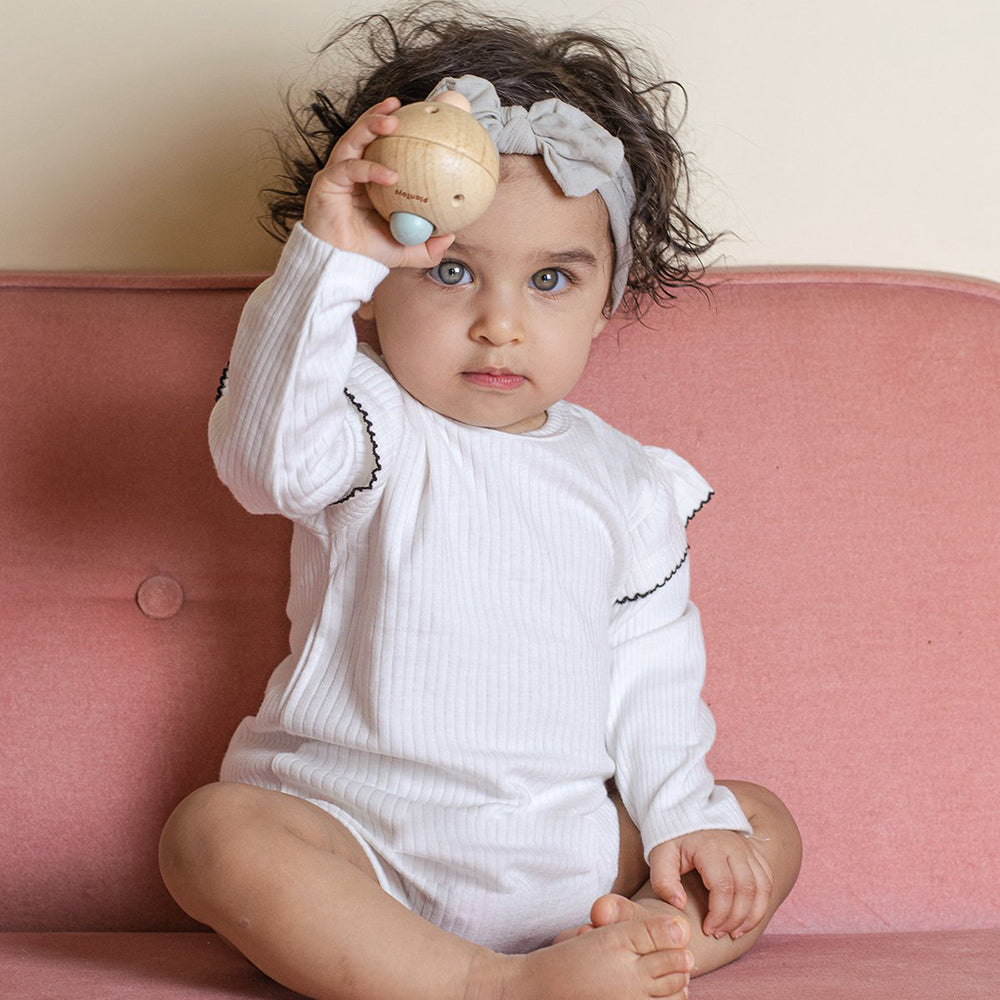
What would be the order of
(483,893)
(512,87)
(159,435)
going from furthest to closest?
1. (159,435)
2. (512,87)
3. (483,893)

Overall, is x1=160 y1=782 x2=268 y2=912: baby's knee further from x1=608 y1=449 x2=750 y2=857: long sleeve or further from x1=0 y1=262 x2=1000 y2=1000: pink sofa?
x1=608 y1=449 x2=750 y2=857: long sleeve

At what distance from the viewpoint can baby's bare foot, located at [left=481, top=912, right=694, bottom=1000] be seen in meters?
0.90

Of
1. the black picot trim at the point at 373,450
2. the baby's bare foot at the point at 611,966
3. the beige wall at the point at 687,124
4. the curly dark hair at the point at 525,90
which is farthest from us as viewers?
the beige wall at the point at 687,124

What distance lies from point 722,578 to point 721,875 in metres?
0.32

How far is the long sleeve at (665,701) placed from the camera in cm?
116

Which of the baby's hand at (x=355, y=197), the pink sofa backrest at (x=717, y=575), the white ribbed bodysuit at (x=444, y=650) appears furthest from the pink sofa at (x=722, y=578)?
the baby's hand at (x=355, y=197)

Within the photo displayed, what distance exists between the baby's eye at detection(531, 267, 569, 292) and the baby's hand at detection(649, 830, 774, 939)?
49 cm

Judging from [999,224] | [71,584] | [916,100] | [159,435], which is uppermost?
[916,100]

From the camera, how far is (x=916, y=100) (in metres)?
1.49

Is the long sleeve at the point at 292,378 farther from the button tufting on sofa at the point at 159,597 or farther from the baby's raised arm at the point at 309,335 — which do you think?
the button tufting on sofa at the point at 159,597

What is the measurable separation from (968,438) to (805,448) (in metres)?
0.17

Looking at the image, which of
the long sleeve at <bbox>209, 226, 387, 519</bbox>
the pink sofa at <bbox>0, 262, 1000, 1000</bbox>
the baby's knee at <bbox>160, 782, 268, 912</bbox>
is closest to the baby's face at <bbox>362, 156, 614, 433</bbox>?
the long sleeve at <bbox>209, 226, 387, 519</bbox>

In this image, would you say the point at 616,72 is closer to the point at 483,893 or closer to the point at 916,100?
the point at 916,100

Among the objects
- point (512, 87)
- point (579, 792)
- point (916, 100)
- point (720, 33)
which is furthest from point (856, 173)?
point (579, 792)
